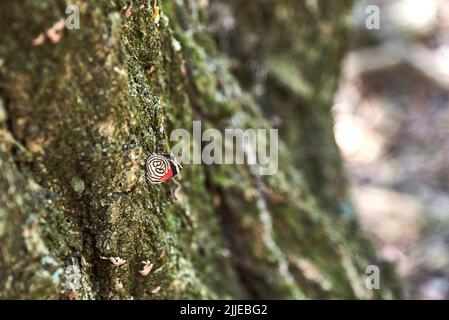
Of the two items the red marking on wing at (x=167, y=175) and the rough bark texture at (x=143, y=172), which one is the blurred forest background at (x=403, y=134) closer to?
the rough bark texture at (x=143, y=172)

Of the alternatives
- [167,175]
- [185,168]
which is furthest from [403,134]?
[167,175]

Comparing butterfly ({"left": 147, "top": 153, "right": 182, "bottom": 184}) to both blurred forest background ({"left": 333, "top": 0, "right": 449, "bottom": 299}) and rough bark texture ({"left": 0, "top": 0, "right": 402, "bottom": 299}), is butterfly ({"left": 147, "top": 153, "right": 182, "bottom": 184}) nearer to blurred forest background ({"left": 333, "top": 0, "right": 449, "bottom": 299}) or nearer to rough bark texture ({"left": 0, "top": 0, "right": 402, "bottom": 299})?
rough bark texture ({"left": 0, "top": 0, "right": 402, "bottom": 299})

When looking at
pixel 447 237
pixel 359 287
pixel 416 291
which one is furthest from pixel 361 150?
pixel 359 287

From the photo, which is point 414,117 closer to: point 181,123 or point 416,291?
point 416,291

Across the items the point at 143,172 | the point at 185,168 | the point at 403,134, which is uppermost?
the point at 403,134

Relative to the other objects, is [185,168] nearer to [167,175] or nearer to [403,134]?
[167,175]

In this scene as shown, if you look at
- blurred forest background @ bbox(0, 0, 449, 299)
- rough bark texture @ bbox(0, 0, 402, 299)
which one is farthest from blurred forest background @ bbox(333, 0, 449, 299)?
rough bark texture @ bbox(0, 0, 402, 299)
